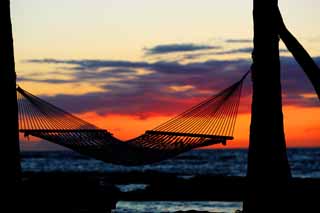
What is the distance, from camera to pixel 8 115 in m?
6.49

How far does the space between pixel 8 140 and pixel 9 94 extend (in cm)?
44

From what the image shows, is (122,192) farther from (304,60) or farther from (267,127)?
(304,60)

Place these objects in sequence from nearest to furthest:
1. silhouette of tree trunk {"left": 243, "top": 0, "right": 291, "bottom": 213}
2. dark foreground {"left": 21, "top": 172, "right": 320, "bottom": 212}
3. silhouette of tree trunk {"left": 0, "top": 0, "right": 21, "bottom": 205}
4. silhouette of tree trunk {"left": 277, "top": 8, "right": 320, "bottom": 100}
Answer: silhouette of tree trunk {"left": 277, "top": 8, "right": 320, "bottom": 100}, silhouette of tree trunk {"left": 0, "top": 0, "right": 21, "bottom": 205}, silhouette of tree trunk {"left": 243, "top": 0, "right": 291, "bottom": 213}, dark foreground {"left": 21, "top": 172, "right": 320, "bottom": 212}

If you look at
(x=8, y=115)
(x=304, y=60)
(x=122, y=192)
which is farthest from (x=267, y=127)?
(x=122, y=192)

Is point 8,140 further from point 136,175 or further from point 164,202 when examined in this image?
point 136,175

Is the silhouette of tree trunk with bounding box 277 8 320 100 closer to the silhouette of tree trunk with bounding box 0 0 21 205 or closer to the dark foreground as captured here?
the dark foreground

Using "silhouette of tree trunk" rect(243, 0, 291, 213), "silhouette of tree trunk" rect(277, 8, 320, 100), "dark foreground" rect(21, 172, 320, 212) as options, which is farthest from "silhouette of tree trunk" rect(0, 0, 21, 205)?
"silhouette of tree trunk" rect(277, 8, 320, 100)

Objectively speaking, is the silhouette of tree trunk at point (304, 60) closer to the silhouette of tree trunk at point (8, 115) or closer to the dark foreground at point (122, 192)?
the dark foreground at point (122, 192)

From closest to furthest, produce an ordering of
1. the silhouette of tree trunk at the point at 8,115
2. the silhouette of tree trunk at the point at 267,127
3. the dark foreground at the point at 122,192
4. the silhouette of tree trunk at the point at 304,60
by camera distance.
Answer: the silhouette of tree trunk at the point at 304,60, the silhouette of tree trunk at the point at 8,115, the silhouette of tree trunk at the point at 267,127, the dark foreground at the point at 122,192

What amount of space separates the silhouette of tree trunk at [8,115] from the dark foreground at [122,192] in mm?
622

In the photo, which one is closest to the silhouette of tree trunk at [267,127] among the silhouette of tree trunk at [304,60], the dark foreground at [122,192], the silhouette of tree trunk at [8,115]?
the dark foreground at [122,192]

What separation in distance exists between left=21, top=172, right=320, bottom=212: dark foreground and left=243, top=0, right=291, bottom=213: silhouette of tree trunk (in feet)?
0.71

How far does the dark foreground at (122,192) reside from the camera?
12.4 meters

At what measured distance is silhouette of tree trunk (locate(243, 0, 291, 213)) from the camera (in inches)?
284
